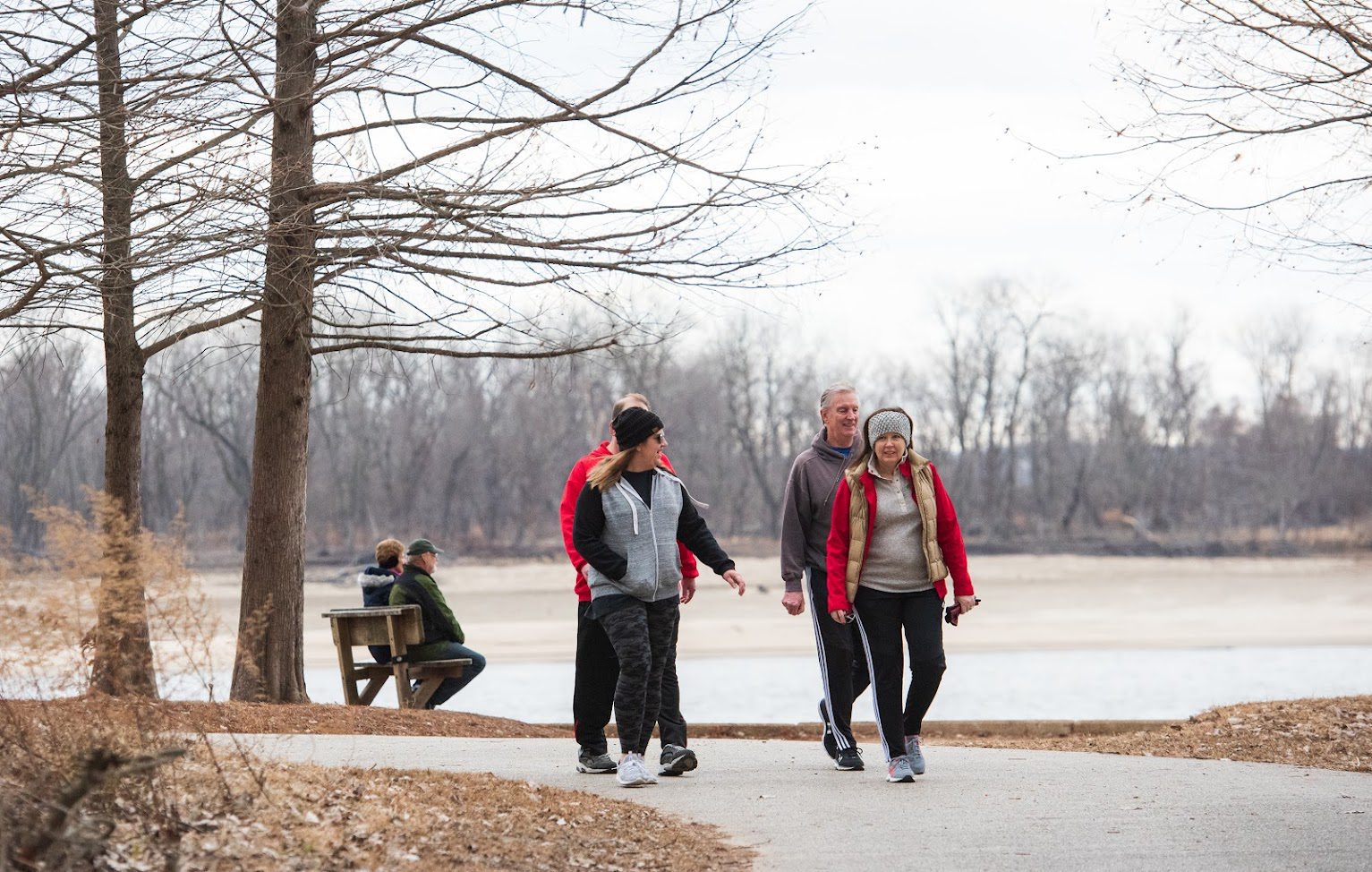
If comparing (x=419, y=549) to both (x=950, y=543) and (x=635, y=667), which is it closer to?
(x=635, y=667)

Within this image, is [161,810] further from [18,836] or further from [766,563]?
[766,563]

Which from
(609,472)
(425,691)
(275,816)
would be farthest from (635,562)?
(425,691)

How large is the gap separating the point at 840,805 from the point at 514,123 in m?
5.92

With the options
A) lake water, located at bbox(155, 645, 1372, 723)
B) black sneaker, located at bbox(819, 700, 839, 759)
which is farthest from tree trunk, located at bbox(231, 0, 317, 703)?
lake water, located at bbox(155, 645, 1372, 723)

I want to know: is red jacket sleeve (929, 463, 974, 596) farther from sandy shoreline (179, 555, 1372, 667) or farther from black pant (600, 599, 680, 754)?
sandy shoreline (179, 555, 1372, 667)

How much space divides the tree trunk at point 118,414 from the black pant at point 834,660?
135 inches

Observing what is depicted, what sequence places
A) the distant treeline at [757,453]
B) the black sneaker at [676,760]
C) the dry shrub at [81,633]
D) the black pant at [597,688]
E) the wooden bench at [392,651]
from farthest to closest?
1. the distant treeline at [757,453]
2. the wooden bench at [392,651]
3. the black sneaker at [676,760]
4. the black pant at [597,688]
5. the dry shrub at [81,633]

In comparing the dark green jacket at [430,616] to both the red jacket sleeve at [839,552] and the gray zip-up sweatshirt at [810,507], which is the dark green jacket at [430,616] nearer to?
the gray zip-up sweatshirt at [810,507]

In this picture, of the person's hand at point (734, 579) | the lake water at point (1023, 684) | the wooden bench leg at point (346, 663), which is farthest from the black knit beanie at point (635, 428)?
the lake water at point (1023, 684)

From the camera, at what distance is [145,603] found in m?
5.21

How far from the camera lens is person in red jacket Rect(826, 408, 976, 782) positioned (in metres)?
7.92

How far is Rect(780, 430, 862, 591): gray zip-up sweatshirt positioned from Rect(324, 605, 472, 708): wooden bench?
4300mm

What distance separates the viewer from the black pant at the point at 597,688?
8.03 meters

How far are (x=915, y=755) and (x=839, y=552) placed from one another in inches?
44.3
